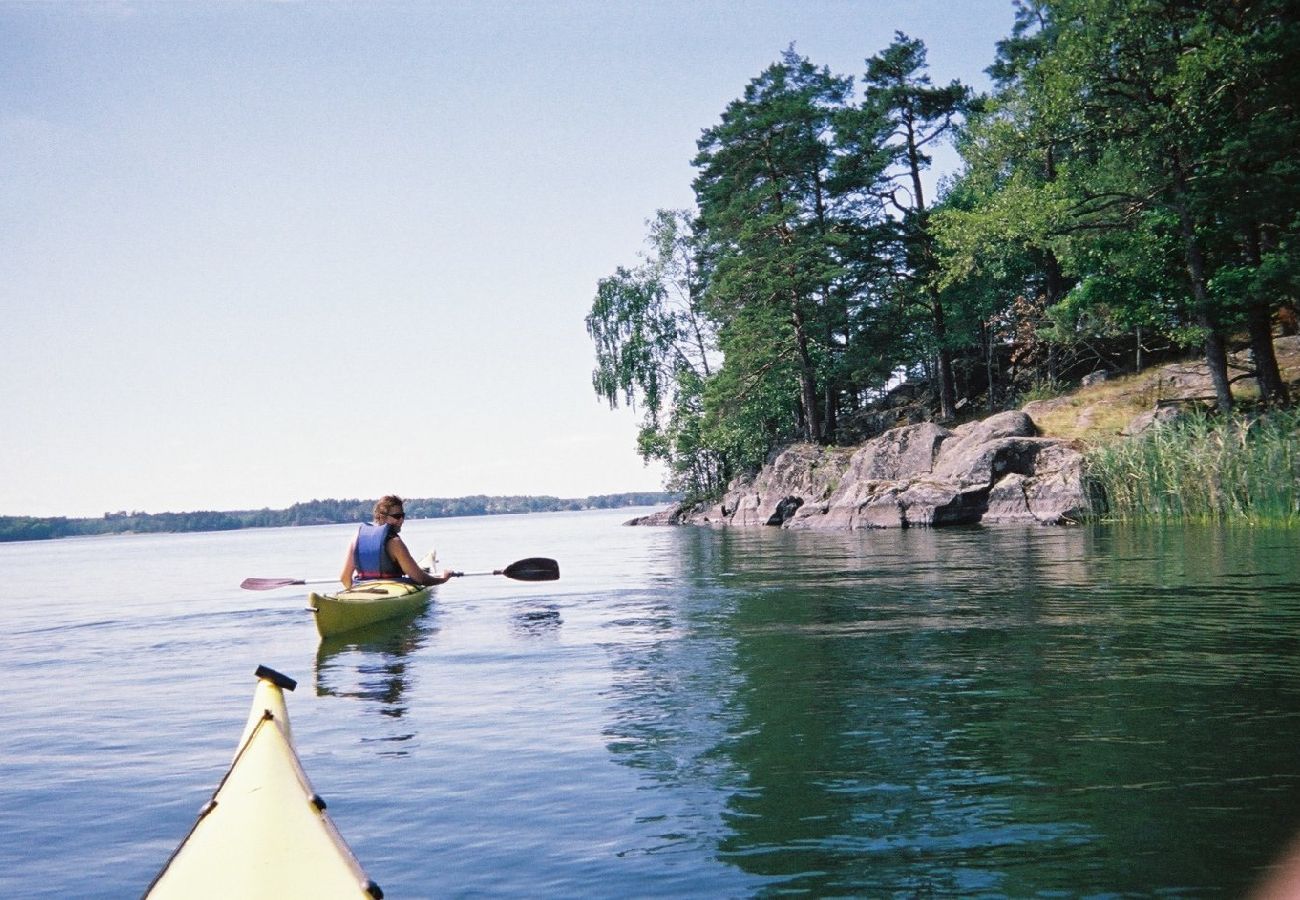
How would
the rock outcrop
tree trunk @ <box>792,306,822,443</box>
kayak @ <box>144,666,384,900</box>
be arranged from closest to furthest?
kayak @ <box>144,666,384,900</box>
the rock outcrop
tree trunk @ <box>792,306,822,443</box>

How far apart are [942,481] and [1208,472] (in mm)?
10015

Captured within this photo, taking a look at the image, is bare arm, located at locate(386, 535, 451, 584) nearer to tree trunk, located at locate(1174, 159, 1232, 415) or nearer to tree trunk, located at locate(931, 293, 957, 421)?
tree trunk, located at locate(1174, 159, 1232, 415)

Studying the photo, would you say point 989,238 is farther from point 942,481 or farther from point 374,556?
point 374,556

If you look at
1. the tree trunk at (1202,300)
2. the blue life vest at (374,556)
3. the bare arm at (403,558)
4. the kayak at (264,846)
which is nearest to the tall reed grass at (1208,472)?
the tree trunk at (1202,300)

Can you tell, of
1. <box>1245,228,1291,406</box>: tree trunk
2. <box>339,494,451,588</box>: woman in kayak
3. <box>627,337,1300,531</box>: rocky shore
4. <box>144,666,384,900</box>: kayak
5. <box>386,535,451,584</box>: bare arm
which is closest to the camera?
<box>144,666,384,900</box>: kayak

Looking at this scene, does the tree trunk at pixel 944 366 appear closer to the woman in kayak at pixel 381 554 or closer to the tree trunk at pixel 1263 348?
the tree trunk at pixel 1263 348

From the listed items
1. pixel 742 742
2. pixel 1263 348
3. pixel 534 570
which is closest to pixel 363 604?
pixel 534 570

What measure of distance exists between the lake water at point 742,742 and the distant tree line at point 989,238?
12537 millimetres

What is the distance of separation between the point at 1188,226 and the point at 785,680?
66.3 ft

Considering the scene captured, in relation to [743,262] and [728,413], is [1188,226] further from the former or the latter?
[728,413]

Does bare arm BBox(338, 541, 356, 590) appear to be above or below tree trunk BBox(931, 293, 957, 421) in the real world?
below

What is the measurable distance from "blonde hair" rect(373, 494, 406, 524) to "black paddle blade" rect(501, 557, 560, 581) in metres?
2.91

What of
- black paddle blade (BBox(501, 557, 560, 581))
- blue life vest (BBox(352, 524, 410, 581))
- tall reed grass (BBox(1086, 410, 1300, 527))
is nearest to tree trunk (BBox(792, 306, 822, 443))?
tall reed grass (BBox(1086, 410, 1300, 527))

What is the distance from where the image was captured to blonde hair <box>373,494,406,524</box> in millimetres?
12573
